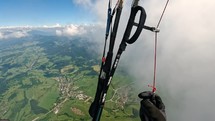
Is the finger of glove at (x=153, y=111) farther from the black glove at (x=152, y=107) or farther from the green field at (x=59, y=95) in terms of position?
the green field at (x=59, y=95)

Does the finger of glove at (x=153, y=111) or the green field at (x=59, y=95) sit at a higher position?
the finger of glove at (x=153, y=111)

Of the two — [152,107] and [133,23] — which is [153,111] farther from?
[133,23]

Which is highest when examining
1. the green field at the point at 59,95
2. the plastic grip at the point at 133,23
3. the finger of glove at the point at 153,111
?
the plastic grip at the point at 133,23

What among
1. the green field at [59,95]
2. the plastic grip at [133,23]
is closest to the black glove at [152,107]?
the plastic grip at [133,23]

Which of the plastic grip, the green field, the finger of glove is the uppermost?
the plastic grip

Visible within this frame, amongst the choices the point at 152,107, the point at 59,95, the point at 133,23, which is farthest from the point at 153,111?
the point at 59,95

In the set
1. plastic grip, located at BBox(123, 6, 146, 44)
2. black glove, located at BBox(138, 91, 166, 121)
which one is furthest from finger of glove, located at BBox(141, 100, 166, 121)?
plastic grip, located at BBox(123, 6, 146, 44)

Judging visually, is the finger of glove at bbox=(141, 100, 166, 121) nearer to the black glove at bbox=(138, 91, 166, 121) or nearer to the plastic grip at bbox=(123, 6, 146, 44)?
the black glove at bbox=(138, 91, 166, 121)

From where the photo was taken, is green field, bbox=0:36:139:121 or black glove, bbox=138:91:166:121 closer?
black glove, bbox=138:91:166:121
